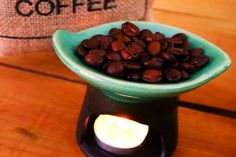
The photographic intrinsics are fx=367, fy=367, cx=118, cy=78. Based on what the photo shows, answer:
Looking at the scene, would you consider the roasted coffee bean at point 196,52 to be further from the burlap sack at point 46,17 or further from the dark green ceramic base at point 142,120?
the burlap sack at point 46,17

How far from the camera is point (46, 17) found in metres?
0.56

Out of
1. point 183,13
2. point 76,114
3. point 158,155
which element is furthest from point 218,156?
point 183,13

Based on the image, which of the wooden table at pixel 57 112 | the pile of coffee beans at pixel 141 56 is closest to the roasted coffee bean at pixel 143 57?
the pile of coffee beans at pixel 141 56

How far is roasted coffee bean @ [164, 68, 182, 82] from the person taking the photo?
37cm

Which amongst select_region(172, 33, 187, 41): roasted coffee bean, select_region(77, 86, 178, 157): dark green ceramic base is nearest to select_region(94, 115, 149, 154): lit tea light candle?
select_region(77, 86, 178, 157): dark green ceramic base

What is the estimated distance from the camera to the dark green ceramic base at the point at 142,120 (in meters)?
0.40

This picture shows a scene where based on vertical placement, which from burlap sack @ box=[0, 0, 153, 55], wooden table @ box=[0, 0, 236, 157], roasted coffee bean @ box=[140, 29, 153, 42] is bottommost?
wooden table @ box=[0, 0, 236, 157]

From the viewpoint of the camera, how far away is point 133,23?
47 centimetres

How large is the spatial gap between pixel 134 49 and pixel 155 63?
3 centimetres

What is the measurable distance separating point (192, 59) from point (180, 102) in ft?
0.46

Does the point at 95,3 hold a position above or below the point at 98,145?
above

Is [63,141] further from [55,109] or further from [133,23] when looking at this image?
[133,23]

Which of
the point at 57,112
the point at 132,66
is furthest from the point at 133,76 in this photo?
the point at 57,112

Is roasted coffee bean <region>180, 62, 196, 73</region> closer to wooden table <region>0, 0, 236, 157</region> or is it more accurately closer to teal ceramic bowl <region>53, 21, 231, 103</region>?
teal ceramic bowl <region>53, 21, 231, 103</region>
